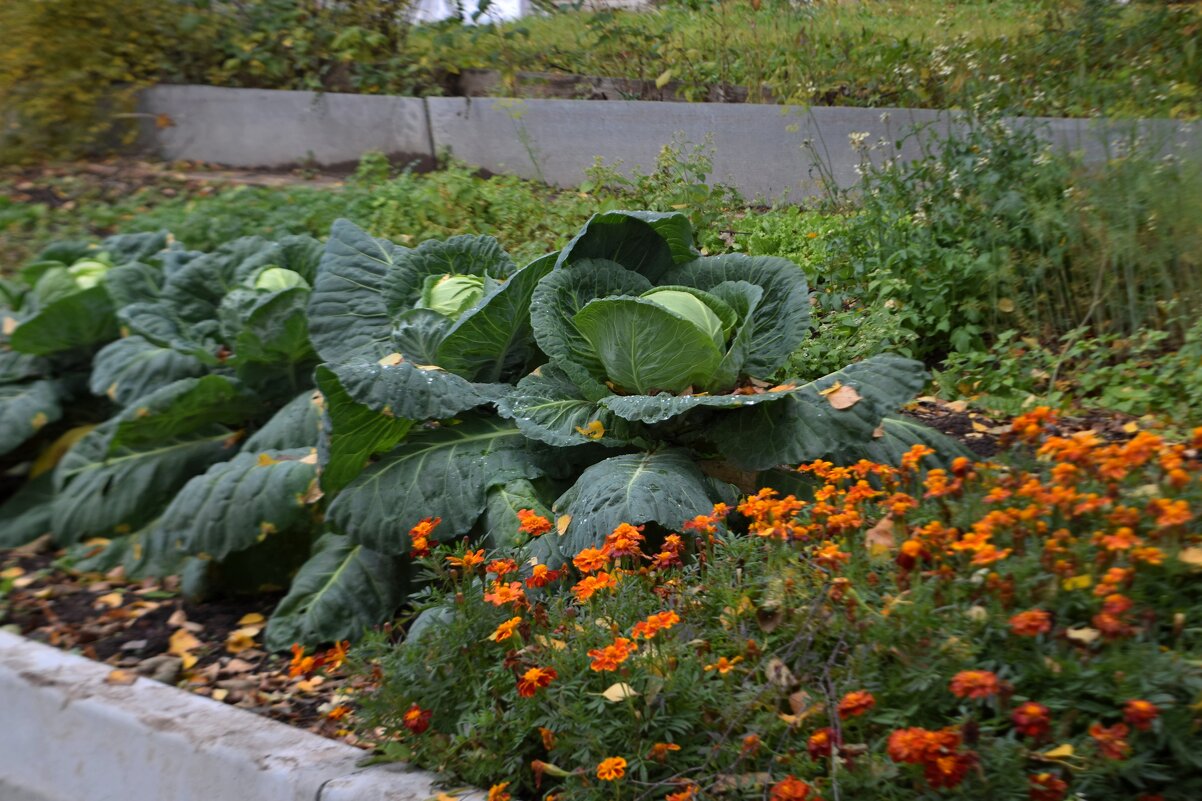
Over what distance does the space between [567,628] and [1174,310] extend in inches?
122

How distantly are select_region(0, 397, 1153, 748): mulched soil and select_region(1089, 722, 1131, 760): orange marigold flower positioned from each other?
5.16ft

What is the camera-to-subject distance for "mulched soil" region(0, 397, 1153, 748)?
325 centimetres

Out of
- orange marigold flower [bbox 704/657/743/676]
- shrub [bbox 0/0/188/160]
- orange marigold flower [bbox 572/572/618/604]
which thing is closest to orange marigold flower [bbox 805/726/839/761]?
orange marigold flower [bbox 704/657/743/676]

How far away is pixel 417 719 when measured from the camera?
7.63 ft

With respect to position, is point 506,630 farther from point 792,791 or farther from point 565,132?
point 565,132

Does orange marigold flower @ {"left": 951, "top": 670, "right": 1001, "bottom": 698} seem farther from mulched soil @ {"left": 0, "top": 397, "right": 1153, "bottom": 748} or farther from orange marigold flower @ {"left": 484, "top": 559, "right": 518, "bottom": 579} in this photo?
mulched soil @ {"left": 0, "top": 397, "right": 1153, "bottom": 748}

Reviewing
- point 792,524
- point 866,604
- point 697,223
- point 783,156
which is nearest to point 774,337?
point 792,524

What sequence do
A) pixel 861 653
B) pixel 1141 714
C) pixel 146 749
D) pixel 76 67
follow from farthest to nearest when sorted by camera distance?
1. pixel 76 67
2. pixel 146 749
3. pixel 861 653
4. pixel 1141 714

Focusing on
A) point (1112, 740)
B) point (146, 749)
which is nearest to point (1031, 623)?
point (1112, 740)

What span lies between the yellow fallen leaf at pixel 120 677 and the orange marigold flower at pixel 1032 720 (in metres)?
2.50

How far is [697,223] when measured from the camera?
5344mm

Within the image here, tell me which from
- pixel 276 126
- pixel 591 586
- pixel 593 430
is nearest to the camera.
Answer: pixel 591 586

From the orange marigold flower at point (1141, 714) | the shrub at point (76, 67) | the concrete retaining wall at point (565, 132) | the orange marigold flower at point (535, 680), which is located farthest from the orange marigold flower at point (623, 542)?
the shrub at point (76, 67)

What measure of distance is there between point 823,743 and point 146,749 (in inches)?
74.5
